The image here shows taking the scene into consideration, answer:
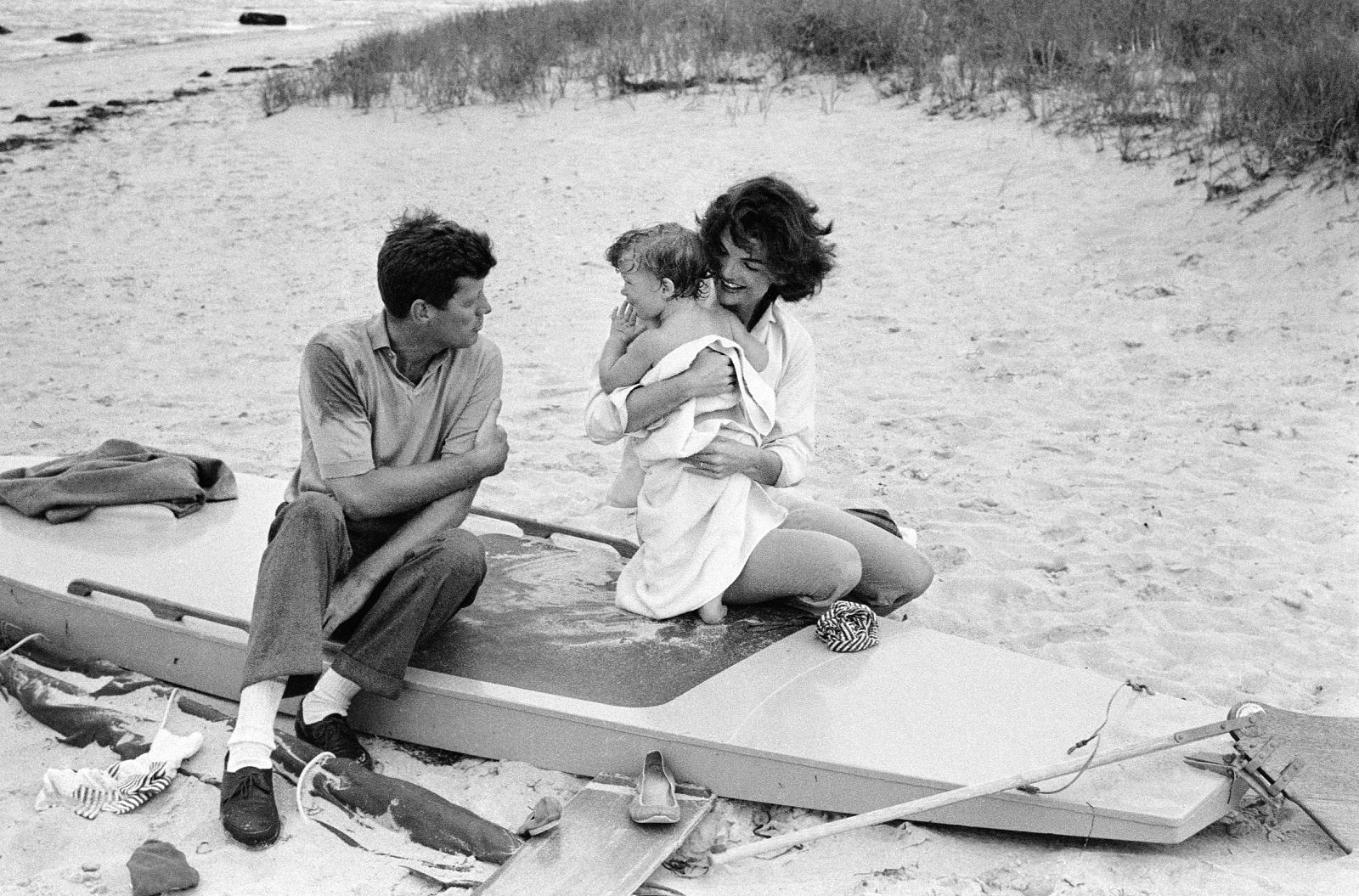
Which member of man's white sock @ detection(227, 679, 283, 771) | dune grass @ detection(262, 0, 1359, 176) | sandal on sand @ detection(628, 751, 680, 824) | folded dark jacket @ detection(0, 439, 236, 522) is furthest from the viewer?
dune grass @ detection(262, 0, 1359, 176)

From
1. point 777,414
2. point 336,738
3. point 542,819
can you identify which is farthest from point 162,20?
point 542,819

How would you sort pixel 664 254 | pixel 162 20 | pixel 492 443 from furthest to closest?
pixel 162 20 < pixel 492 443 < pixel 664 254

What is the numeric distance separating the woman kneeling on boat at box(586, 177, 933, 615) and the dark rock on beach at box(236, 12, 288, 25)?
25.7m

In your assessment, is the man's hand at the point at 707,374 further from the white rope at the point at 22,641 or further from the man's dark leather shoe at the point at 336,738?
the white rope at the point at 22,641

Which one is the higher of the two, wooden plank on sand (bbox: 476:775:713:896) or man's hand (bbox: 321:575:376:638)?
man's hand (bbox: 321:575:376:638)

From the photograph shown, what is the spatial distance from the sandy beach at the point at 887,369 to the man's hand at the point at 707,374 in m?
1.05

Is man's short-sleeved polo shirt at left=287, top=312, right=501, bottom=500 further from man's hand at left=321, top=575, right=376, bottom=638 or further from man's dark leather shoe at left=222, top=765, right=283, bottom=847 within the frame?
man's dark leather shoe at left=222, top=765, right=283, bottom=847

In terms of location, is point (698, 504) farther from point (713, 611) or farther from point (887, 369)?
point (887, 369)

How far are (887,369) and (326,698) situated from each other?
Answer: 391 centimetres

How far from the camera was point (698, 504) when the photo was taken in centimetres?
360

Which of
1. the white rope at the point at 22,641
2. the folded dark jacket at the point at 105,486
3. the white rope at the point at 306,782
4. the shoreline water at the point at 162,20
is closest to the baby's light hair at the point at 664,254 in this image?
the white rope at the point at 306,782

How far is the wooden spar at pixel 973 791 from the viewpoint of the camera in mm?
2934

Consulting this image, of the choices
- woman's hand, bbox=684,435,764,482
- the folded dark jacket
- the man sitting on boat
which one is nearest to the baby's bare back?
woman's hand, bbox=684,435,764,482

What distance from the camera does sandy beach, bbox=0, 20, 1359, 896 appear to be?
3.15 m
